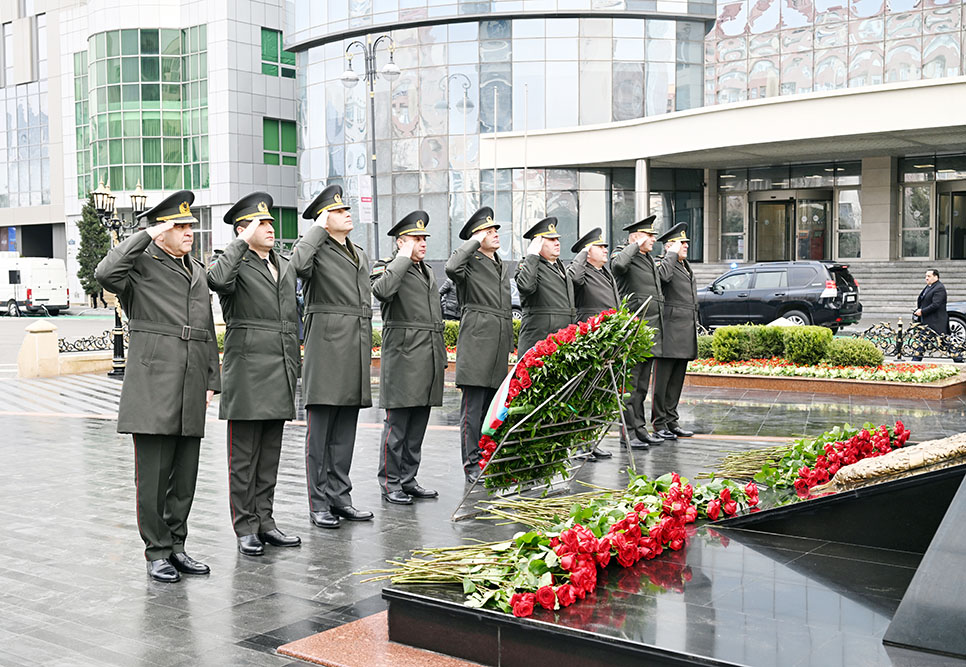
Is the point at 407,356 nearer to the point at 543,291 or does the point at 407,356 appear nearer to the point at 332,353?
the point at 332,353

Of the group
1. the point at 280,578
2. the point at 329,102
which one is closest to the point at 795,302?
the point at 280,578

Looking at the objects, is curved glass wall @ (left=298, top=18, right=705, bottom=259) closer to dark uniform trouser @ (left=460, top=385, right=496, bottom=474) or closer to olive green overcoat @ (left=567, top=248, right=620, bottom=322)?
olive green overcoat @ (left=567, top=248, right=620, bottom=322)

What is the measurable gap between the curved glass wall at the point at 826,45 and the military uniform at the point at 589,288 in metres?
27.4

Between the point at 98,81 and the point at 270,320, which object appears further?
the point at 98,81

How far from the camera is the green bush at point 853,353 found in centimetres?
1454

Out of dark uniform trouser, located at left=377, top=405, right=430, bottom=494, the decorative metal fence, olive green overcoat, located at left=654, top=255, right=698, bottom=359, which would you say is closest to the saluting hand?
dark uniform trouser, located at left=377, top=405, right=430, bottom=494

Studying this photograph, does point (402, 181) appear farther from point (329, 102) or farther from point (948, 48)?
point (948, 48)

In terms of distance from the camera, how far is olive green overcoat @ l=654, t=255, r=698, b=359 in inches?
402

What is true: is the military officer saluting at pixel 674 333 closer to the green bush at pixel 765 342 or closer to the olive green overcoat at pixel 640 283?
Result: the olive green overcoat at pixel 640 283

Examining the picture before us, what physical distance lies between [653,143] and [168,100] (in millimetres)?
26125

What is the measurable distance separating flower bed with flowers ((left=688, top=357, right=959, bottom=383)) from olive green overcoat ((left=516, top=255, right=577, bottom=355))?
21.4ft

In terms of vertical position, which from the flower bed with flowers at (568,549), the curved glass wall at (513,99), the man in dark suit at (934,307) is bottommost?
the flower bed with flowers at (568,549)

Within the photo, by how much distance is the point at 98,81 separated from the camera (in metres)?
47.4

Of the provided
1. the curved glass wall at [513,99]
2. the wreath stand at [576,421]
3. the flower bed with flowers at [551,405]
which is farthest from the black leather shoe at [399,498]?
the curved glass wall at [513,99]
